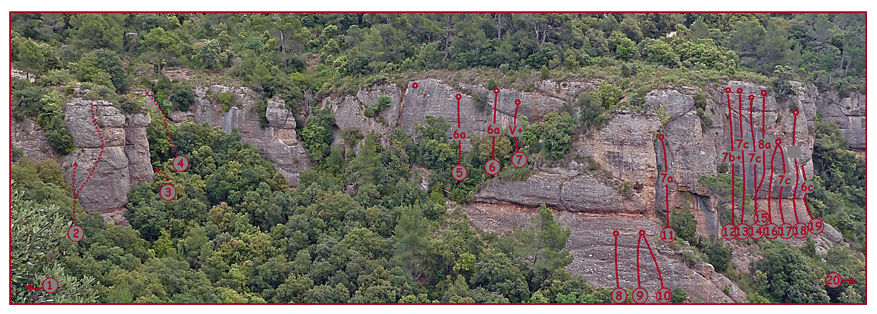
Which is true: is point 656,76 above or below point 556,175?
above

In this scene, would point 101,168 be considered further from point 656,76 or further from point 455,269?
point 656,76

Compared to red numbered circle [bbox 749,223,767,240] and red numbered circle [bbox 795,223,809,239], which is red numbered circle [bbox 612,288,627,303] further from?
red numbered circle [bbox 795,223,809,239]

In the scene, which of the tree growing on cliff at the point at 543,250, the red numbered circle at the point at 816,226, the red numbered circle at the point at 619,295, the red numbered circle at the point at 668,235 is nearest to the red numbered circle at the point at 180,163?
the tree growing on cliff at the point at 543,250

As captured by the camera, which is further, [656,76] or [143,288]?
[656,76]

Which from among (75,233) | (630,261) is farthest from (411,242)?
(75,233)

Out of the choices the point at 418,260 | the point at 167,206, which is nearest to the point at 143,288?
the point at 167,206

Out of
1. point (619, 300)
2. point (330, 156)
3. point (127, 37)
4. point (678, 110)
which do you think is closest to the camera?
point (619, 300)

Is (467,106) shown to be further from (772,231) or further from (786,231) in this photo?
(786,231)

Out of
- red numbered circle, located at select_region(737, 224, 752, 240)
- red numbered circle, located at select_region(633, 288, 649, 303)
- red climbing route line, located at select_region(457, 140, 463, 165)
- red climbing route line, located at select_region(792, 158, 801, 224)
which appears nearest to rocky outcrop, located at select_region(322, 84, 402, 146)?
red climbing route line, located at select_region(457, 140, 463, 165)

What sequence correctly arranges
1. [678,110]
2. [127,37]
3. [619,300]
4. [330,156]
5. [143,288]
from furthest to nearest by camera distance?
[127,37] → [330,156] → [678,110] → [619,300] → [143,288]
